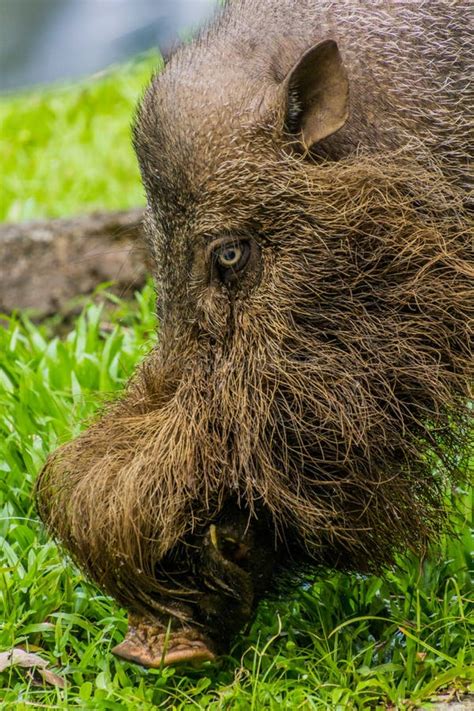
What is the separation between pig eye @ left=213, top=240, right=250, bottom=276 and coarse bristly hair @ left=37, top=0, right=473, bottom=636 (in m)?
0.07

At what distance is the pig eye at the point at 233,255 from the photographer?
11.8ft

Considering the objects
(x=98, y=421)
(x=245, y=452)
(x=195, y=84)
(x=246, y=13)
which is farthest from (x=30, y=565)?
(x=246, y=13)

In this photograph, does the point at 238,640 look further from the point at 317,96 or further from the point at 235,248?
the point at 317,96

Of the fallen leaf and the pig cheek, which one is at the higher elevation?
the pig cheek

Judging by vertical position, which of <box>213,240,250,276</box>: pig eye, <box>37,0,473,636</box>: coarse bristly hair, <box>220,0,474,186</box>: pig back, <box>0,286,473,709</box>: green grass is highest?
<box>220,0,474,186</box>: pig back

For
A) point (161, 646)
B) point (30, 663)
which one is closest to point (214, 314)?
point (161, 646)

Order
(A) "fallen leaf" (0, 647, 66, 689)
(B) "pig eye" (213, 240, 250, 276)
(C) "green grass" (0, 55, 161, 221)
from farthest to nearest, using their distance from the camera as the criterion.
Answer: (C) "green grass" (0, 55, 161, 221), (A) "fallen leaf" (0, 647, 66, 689), (B) "pig eye" (213, 240, 250, 276)

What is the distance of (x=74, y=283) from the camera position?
23.9 feet

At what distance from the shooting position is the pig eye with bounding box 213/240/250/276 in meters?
3.60

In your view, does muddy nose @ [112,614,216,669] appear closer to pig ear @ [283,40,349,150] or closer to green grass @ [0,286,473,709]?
green grass @ [0,286,473,709]

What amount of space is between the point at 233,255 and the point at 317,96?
0.58m

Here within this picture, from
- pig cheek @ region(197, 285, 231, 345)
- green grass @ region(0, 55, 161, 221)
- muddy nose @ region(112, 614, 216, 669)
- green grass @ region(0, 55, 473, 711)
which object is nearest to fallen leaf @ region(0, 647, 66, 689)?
green grass @ region(0, 55, 473, 711)

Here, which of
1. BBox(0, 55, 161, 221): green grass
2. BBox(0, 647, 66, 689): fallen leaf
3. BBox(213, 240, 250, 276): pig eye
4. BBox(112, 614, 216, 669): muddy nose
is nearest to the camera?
BBox(112, 614, 216, 669): muddy nose

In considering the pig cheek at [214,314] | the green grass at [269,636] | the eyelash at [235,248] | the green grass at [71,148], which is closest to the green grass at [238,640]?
the green grass at [269,636]
